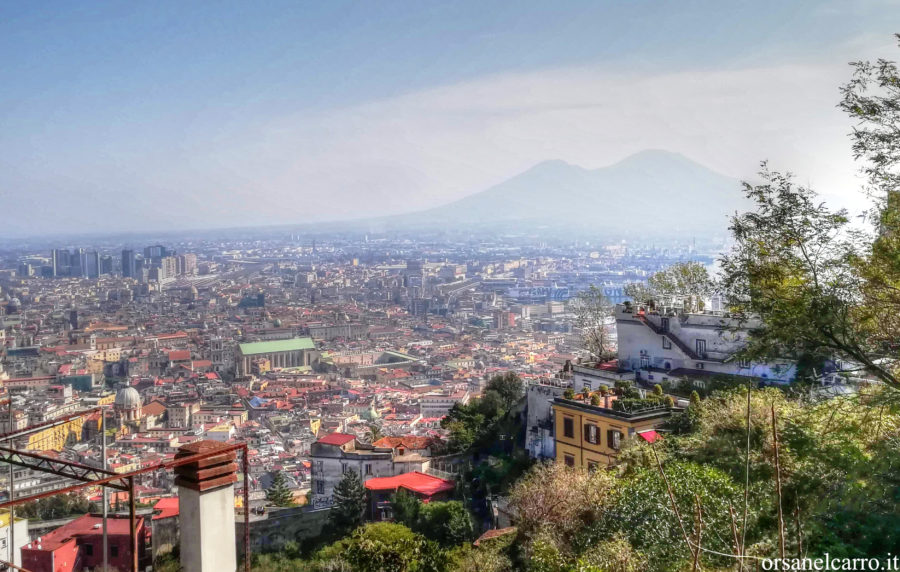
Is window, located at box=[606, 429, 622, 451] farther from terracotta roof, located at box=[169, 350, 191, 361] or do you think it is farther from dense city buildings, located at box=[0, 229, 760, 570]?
terracotta roof, located at box=[169, 350, 191, 361]

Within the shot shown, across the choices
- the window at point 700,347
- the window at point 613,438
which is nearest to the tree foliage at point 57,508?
the window at point 613,438

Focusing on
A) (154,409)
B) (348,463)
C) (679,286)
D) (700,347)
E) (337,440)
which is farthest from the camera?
(154,409)

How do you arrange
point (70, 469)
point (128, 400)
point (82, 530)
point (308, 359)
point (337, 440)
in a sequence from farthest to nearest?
point (308, 359) < point (128, 400) < point (337, 440) < point (82, 530) < point (70, 469)

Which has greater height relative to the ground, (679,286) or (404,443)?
(679,286)

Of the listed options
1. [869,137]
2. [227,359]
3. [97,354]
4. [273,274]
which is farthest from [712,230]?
[869,137]

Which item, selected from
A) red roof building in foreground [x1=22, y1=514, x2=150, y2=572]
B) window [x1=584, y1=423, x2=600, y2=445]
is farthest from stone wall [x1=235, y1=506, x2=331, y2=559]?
window [x1=584, y1=423, x2=600, y2=445]


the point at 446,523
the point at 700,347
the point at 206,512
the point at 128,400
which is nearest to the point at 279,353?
the point at 128,400

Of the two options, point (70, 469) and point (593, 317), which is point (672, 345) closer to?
point (593, 317)
